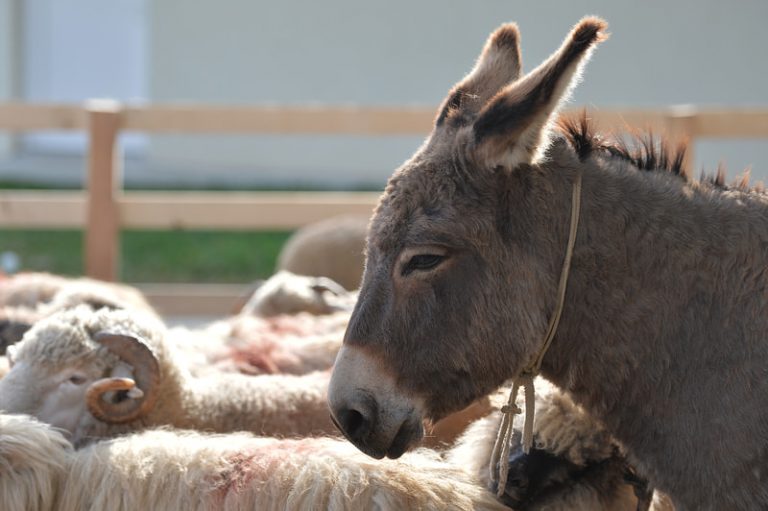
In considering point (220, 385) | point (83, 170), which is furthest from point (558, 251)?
point (83, 170)

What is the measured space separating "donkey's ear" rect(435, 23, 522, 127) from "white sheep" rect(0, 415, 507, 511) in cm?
112

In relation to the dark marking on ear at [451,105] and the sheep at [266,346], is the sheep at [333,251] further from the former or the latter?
the dark marking on ear at [451,105]

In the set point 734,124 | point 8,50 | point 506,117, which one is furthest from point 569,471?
point 8,50

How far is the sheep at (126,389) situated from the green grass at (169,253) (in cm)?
880

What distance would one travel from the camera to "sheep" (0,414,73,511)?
3.25 metres

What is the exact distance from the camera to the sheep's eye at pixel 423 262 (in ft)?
9.76

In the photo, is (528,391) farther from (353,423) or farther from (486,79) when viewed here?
(486,79)

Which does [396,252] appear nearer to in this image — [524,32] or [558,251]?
[558,251]

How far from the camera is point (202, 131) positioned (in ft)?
27.3

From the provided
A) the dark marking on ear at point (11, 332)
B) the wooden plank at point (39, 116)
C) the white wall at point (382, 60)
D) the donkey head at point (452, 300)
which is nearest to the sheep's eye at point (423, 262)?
the donkey head at point (452, 300)

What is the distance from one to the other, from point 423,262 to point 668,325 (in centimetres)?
72

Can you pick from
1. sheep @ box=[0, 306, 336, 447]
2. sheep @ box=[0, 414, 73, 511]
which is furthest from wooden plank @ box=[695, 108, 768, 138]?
sheep @ box=[0, 414, 73, 511]

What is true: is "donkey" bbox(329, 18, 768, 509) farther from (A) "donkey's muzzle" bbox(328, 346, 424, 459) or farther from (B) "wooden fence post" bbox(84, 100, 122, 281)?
(B) "wooden fence post" bbox(84, 100, 122, 281)

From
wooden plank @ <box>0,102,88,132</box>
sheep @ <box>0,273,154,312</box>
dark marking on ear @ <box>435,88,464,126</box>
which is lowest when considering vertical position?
sheep @ <box>0,273,154,312</box>
